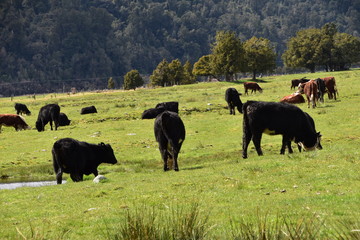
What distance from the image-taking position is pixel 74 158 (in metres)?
20.3

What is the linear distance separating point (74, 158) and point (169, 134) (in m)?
4.01

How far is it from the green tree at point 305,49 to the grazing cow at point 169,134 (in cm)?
11463

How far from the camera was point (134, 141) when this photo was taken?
107ft

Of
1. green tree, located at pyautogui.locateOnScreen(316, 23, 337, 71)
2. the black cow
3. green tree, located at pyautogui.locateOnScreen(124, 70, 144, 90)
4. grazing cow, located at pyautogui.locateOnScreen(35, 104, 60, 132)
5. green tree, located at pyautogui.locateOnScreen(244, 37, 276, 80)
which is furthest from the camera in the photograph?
green tree, located at pyautogui.locateOnScreen(124, 70, 144, 90)

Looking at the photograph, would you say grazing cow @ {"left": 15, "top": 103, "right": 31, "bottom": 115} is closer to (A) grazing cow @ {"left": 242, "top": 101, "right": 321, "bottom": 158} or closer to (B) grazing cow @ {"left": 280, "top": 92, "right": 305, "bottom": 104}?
(B) grazing cow @ {"left": 280, "top": 92, "right": 305, "bottom": 104}

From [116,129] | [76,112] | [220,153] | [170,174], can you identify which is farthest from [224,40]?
[170,174]

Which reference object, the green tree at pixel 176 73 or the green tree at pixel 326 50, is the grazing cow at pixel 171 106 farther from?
the green tree at pixel 176 73

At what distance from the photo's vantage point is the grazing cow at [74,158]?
782 inches

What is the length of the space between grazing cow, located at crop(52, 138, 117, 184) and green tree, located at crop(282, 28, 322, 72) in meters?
115

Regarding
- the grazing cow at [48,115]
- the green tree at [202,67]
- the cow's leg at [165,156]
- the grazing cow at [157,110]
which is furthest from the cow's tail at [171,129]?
the green tree at [202,67]

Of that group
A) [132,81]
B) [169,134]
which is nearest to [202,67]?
[132,81]

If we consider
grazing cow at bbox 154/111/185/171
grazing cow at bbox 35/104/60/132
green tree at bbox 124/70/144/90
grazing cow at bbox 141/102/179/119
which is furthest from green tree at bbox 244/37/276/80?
grazing cow at bbox 154/111/185/171

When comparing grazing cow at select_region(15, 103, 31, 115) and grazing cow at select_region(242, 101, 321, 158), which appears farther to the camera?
grazing cow at select_region(15, 103, 31, 115)

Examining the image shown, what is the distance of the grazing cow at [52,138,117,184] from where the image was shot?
19875 mm
